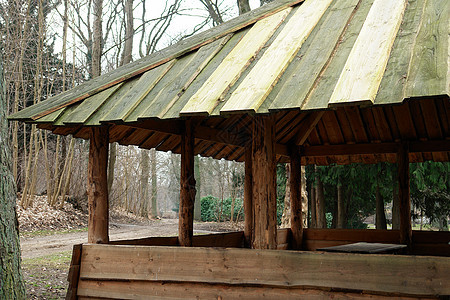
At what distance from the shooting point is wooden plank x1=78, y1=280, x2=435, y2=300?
4316 mm

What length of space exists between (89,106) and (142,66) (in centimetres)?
102

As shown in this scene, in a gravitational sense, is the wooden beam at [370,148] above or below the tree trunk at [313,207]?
above

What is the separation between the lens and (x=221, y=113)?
420cm

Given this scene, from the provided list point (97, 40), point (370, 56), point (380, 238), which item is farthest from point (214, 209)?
point (370, 56)

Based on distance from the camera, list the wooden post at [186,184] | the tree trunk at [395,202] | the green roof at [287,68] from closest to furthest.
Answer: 1. the green roof at [287,68]
2. the wooden post at [186,184]
3. the tree trunk at [395,202]

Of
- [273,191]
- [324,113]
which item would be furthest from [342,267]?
[324,113]

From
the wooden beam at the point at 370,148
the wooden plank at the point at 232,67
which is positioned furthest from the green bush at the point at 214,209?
the wooden plank at the point at 232,67

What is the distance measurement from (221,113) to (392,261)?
196 cm

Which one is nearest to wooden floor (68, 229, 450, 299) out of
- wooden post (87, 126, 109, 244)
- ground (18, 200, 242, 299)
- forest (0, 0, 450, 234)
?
wooden post (87, 126, 109, 244)

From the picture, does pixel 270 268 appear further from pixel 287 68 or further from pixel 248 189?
pixel 248 189

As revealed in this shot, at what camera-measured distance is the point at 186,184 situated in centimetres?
639

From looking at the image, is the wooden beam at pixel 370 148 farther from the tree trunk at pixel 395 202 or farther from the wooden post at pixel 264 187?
the tree trunk at pixel 395 202

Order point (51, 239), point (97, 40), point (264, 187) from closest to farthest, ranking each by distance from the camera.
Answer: point (264, 187) < point (51, 239) < point (97, 40)

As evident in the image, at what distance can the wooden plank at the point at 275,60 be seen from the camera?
→ 4.28 meters
